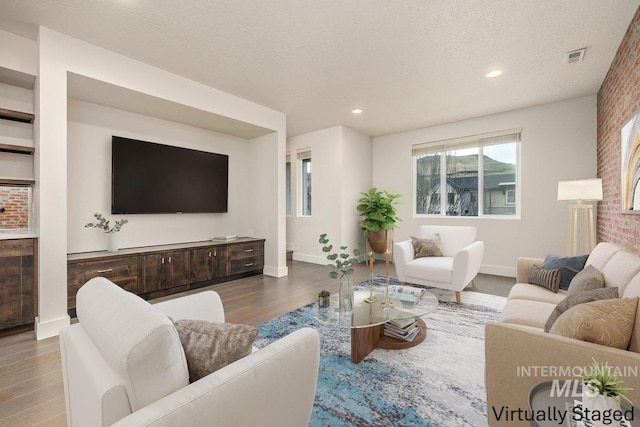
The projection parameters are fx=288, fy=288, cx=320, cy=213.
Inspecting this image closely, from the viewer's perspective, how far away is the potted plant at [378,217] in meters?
5.55

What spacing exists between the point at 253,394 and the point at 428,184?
5.42 meters

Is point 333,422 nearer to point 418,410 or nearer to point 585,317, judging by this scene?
point 418,410

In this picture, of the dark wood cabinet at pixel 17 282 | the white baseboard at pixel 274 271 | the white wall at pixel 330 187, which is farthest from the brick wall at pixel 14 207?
the white wall at pixel 330 187

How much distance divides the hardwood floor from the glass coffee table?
1082 mm

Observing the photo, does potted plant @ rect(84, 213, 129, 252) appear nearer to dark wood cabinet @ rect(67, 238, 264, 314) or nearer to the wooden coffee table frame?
dark wood cabinet @ rect(67, 238, 264, 314)

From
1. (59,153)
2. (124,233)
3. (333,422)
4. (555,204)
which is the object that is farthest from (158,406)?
(555,204)

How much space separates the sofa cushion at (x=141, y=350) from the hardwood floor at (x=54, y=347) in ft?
3.98

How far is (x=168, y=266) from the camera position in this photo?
374cm

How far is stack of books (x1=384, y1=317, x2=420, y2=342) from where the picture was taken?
237 cm

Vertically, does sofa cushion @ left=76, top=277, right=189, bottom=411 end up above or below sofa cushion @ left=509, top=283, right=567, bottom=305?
above

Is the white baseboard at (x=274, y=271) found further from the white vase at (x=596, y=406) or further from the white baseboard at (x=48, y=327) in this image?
the white vase at (x=596, y=406)

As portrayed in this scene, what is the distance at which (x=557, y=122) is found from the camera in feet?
14.1

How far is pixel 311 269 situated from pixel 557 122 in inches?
178

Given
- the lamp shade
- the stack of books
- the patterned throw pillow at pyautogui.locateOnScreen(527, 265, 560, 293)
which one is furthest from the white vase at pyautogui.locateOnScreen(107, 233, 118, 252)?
the lamp shade
